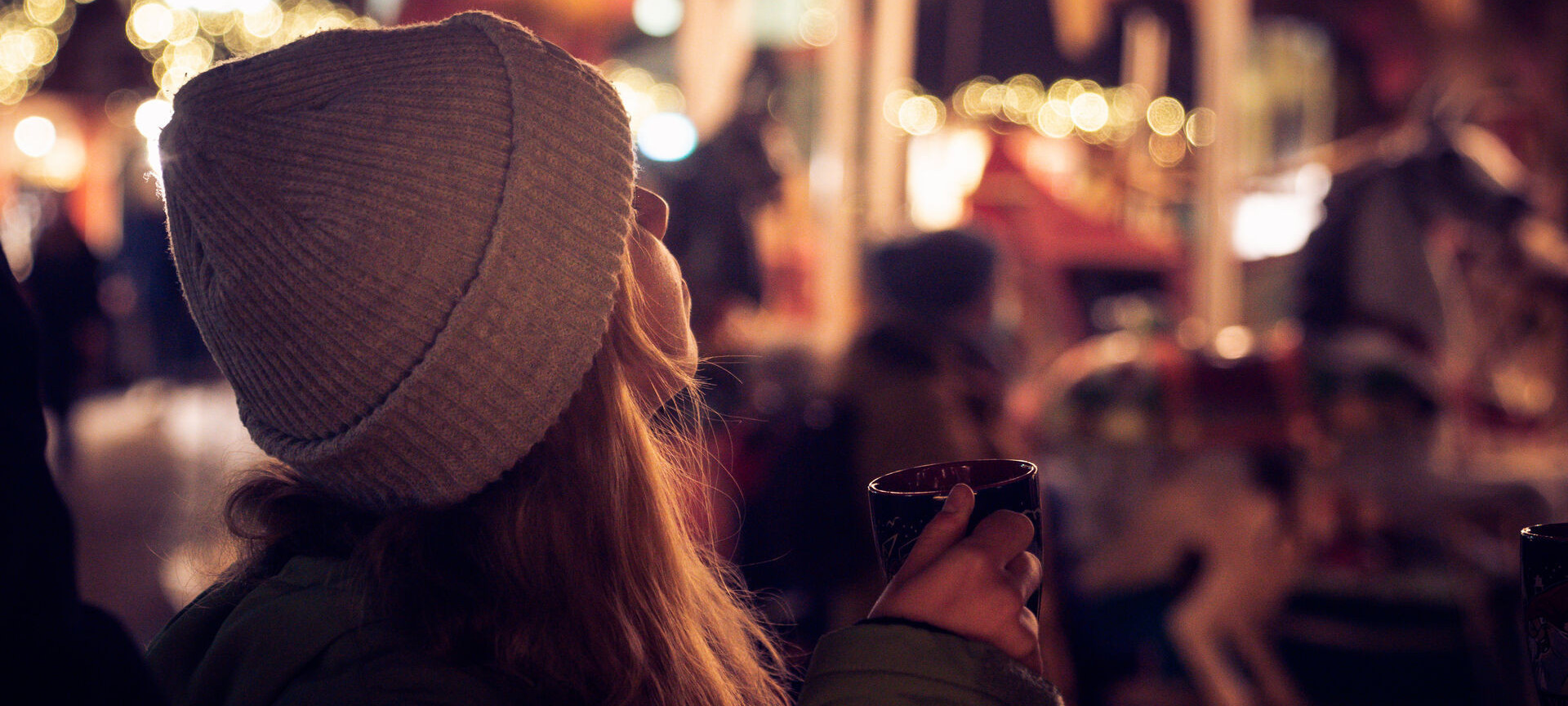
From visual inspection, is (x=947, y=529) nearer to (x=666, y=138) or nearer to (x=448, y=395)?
(x=448, y=395)

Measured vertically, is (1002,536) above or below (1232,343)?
above

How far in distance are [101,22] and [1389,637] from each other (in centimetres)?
1186

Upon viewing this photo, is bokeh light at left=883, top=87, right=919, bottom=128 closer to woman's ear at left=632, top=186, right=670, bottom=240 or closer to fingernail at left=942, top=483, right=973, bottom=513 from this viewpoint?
woman's ear at left=632, top=186, right=670, bottom=240

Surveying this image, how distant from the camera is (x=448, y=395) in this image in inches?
41.8

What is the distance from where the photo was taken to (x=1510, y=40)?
20.2 feet

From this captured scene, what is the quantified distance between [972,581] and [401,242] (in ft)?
1.92

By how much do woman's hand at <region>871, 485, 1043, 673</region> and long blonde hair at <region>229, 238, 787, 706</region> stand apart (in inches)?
10.7

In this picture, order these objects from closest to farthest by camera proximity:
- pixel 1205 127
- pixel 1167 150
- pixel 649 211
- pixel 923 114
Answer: pixel 649 211, pixel 1205 127, pixel 923 114, pixel 1167 150

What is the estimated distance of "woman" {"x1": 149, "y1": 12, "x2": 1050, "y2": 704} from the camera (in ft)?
3.27

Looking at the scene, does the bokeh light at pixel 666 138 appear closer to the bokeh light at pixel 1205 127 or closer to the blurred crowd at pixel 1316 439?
the blurred crowd at pixel 1316 439

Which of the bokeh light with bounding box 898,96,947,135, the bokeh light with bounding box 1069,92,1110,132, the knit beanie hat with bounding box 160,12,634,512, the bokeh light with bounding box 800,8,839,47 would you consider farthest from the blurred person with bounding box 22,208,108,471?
the knit beanie hat with bounding box 160,12,634,512

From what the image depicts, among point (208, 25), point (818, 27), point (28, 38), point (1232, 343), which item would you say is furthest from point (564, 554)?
point (28, 38)

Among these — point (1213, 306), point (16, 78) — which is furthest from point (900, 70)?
point (16, 78)

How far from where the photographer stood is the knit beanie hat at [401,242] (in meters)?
1.03
